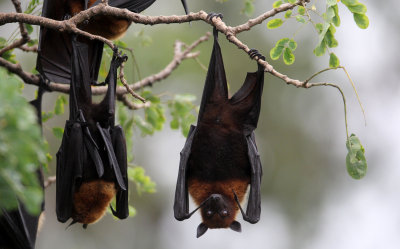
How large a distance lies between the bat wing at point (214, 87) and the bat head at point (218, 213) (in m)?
0.88

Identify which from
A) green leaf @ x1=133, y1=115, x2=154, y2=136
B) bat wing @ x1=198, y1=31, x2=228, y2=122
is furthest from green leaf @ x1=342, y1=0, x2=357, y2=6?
green leaf @ x1=133, y1=115, x2=154, y2=136

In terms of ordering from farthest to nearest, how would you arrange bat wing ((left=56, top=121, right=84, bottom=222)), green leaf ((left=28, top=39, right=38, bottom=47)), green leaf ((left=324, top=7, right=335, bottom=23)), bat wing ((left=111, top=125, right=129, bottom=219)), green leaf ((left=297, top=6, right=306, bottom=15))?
green leaf ((left=28, top=39, right=38, bottom=47)), bat wing ((left=111, top=125, right=129, bottom=219)), bat wing ((left=56, top=121, right=84, bottom=222)), green leaf ((left=297, top=6, right=306, bottom=15)), green leaf ((left=324, top=7, right=335, bottom=23))

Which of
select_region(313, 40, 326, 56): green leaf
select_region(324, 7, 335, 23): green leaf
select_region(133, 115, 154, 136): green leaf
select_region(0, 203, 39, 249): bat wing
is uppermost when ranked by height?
select_region(324, 7, 335, 23): green leaf

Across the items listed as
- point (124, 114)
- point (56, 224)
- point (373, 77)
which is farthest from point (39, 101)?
point (373, 77)

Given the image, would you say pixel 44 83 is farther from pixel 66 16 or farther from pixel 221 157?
pixel 221 157

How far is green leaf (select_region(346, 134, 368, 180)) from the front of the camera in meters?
4.30

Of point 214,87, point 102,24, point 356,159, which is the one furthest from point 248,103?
point 102,24

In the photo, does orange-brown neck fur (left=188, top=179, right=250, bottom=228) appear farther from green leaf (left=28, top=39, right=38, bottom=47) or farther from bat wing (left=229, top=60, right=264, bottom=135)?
green leaf (left=28, top=39, right=38, bottom=47)

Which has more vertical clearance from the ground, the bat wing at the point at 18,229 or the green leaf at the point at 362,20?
the green leaf at the point at 362,20

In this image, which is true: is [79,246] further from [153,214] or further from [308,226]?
[308,226]

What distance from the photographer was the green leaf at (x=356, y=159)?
430 cm

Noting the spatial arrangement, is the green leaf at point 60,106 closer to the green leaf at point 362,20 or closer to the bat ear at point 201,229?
the bat ear at point 201,229

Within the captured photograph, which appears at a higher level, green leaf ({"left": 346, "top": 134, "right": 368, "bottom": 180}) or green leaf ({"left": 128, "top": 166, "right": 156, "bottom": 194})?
green leaf ({"left": 346, "top": 134, "right": 368, "bottom": 180})

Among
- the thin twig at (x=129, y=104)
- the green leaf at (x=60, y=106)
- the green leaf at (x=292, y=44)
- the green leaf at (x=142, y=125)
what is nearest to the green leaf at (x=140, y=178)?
the green leaf at (x=142, y=125)
